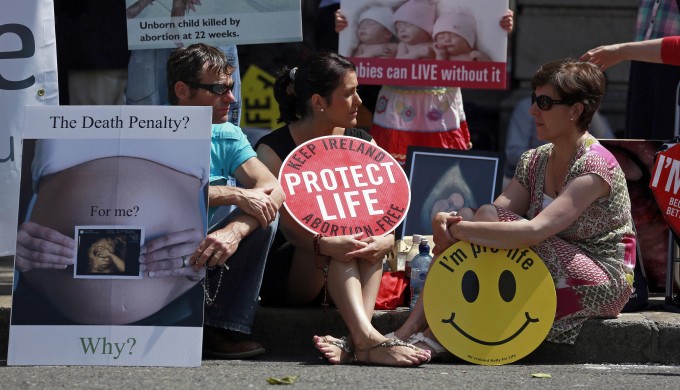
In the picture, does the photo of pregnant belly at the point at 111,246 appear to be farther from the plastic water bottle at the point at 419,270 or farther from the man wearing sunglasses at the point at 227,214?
the plastic water bottle at the point at 419,270

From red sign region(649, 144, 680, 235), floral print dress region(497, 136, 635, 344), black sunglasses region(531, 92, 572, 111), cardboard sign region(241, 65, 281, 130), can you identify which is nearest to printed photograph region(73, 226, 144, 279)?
floral print dress region(497, 136, 635, 344)

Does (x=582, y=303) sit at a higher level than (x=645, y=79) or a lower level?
lower

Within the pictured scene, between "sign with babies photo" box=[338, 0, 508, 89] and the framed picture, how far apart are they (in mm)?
379

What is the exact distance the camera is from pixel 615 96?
34.8ft

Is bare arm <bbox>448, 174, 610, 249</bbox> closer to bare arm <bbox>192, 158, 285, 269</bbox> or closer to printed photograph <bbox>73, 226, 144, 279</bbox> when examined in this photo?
bare arm <bbox>192, 158, 285, 269</bbox>

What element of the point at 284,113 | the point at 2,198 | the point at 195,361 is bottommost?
the point at 195,361

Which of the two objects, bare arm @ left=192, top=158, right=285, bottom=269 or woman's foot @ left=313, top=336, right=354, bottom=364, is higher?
bare arm @ left=192, top=158, right=285, bottom=269

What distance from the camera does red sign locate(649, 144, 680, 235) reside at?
6.22 metres

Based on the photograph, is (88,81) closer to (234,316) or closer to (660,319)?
(234,316)

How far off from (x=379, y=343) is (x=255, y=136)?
3.36 m

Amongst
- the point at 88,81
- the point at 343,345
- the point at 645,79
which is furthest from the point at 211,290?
the point at 88,81

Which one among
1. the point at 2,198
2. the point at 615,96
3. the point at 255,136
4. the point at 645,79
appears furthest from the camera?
the point at 615,96

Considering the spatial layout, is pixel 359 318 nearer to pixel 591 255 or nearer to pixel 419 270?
pixel 419 270

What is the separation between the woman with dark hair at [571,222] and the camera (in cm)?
567
